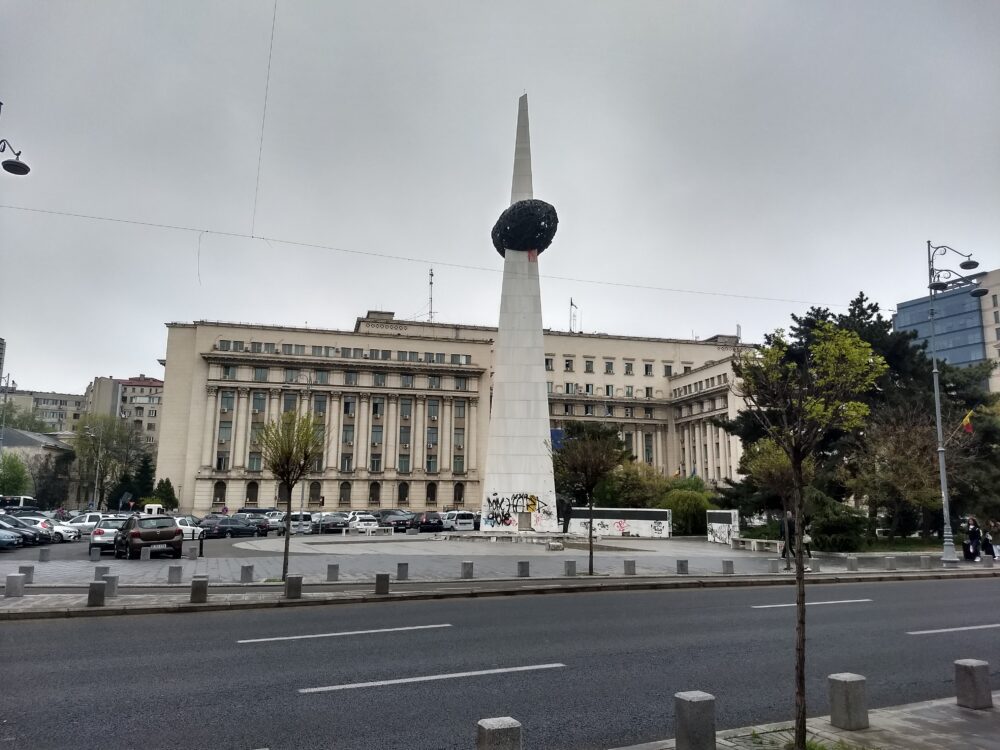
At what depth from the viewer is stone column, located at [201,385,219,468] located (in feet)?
245

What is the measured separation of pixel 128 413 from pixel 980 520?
390 ft

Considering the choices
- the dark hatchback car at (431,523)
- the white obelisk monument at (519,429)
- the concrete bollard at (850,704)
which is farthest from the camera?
the dark hatchback car at (431,523)

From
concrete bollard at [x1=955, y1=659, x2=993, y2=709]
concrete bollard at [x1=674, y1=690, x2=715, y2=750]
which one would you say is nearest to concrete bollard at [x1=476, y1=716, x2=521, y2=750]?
concrete bollard at [x1=674, y1=690, x2=715, y2=750]

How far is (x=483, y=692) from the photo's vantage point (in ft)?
24.6

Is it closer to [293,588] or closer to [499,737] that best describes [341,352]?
[293,588]

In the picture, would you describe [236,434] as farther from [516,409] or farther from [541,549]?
[541,549]

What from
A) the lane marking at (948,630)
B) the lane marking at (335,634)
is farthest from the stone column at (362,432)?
the lane marking at (948,630)

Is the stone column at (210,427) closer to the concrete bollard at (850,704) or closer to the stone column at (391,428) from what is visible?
the stone column at (391,428)

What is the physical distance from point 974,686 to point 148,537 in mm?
26313

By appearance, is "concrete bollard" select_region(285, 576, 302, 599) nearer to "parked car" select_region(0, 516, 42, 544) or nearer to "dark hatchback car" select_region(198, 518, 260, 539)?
"parked car" select_region(0, 516, 42, 544)

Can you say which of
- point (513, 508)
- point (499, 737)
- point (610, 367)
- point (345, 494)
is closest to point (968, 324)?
point (610, 367)

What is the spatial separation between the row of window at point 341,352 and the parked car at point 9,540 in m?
47.0

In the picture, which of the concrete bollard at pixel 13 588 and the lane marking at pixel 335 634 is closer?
the lane marking at pixel 335 634

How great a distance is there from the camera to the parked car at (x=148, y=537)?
2597 centimetres
